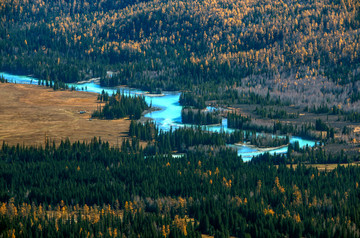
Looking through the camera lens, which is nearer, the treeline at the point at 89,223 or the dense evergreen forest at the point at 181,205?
the treeline at the point at 89,223

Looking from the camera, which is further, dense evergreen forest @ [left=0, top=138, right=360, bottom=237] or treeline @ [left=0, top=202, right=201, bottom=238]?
dense evergreen forest @ [left=0, top=138, right=360, bottom=237]

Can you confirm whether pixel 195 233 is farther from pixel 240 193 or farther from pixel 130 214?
pixel 240 193

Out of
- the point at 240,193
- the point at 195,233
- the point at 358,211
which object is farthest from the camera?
the point at 240,193

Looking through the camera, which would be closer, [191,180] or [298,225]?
[298,225]

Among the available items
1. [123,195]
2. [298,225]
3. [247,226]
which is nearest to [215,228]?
[247,226]

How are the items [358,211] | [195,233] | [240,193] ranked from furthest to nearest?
[240,193]
[358,211]
[195,233]

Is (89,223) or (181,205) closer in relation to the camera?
(89,223)

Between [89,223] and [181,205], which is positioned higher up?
[181,205]
